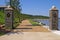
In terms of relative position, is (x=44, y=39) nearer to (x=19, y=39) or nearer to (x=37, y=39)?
(x=37, y=39)

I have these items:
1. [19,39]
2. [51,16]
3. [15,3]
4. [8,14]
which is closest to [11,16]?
[8,14]

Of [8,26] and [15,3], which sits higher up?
[15,3]

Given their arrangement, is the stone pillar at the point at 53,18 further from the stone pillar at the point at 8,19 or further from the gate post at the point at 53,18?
the stone pillar at the point at 8,19

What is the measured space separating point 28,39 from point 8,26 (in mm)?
9500

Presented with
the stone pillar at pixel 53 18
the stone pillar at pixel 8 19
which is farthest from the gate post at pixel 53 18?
the stone pillar at pixel 8 19

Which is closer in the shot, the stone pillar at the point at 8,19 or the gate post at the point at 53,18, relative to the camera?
the gate post at the point at 53,18

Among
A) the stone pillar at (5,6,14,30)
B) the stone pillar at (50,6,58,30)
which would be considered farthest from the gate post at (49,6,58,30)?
the stone pillar at (5,6,14,30)

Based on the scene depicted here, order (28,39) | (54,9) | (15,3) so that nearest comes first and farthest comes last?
(28,39) → (54,9) → (15,3)

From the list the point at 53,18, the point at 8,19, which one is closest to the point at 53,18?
the point at 53,18

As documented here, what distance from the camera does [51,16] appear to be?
891 inches

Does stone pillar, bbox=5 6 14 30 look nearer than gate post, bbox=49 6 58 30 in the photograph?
No

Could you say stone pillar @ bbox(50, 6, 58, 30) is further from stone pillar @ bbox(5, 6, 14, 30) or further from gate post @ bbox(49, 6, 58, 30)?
stone pillar @ bbox(5, 6, 14, 30)

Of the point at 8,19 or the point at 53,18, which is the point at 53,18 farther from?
the point at 8,19

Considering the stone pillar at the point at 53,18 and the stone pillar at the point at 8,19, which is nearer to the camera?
the stone pillar at the point at 53,18
